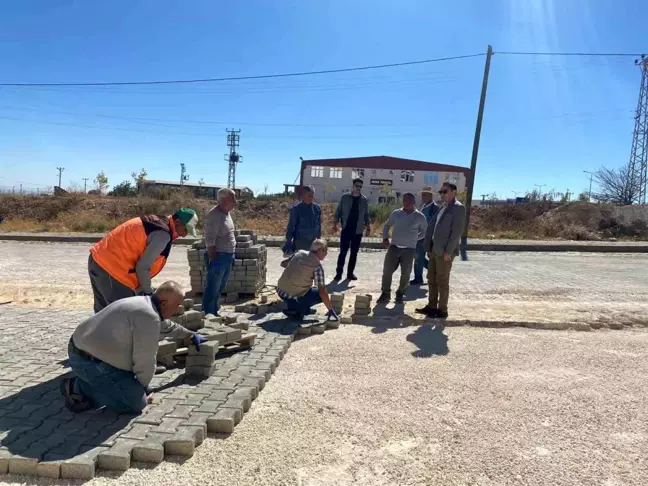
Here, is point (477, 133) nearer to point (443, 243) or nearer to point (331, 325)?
point (443, 243)

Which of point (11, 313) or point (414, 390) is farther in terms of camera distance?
point (11, 313)

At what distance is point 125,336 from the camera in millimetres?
3559

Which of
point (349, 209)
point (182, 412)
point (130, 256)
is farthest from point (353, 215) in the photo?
point (182, 412)

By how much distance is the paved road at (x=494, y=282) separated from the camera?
7805 millimetres

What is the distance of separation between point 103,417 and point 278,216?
25304mm

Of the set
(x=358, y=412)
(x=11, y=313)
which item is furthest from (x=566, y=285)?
(x=11, y=313)

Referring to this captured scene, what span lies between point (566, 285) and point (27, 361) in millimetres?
9303

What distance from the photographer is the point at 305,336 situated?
6.14 m

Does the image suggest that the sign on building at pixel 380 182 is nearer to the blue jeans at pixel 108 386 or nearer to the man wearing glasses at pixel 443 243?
the man wearing glasses at pixel 443 243

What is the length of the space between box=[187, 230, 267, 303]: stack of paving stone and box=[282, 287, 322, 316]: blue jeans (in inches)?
62.0

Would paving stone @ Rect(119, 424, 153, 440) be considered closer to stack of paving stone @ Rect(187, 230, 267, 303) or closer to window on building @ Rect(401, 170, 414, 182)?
stack of paving stone @ Rect(187, 230, 267, 303)

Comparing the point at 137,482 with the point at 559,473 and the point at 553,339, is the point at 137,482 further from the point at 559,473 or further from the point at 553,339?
the point at 553,339

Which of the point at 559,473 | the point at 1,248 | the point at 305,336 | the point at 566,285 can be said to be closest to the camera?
the point at 559,473

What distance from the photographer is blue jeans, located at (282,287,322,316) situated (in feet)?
21.5
